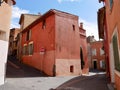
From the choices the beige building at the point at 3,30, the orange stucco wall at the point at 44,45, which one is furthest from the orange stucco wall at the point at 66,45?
the beige building at the point at 3,30

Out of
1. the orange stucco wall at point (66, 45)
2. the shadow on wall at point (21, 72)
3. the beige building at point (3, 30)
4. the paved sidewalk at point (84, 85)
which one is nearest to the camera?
the paved sidewalk at point (84, 85)

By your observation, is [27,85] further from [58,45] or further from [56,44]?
[58,45]

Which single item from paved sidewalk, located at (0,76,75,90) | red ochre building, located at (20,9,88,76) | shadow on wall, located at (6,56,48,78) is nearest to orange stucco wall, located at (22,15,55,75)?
red ochre building, located at (20,9,88,76)

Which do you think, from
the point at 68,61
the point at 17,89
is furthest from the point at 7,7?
the point at 68,61

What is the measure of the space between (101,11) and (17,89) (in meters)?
9.75

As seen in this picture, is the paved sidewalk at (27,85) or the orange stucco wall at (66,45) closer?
the paved sidewalk at (27,85)

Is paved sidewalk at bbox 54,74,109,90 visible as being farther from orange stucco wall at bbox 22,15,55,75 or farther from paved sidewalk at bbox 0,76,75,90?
orange stucco wall at bbox 22,15,55,75

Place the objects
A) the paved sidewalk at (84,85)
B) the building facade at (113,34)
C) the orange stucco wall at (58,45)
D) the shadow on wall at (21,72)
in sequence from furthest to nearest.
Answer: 1. the orange stucco wall at (58,45)
2. the shadow on wall at (21,72)
3. the paved sidewalk at (84,85)
4. the building facade at (113,34)

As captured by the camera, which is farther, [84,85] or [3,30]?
[84,85]

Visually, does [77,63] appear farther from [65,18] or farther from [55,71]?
[65,18]

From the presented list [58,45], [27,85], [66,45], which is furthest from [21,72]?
[27,85]

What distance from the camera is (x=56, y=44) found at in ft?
56.4

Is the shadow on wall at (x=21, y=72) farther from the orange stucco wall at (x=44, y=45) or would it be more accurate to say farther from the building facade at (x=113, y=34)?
the building facade at (x=113, y=34)

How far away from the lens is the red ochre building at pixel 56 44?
56.4 feet
